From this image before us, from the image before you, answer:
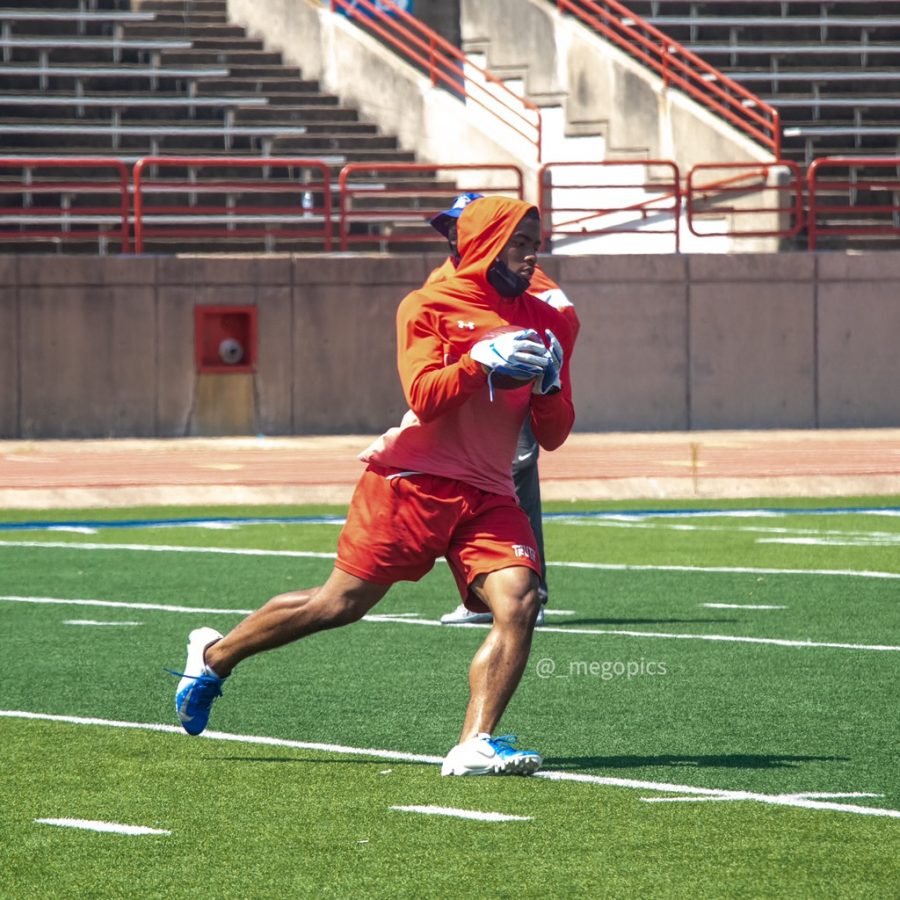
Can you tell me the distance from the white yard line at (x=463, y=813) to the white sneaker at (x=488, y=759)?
45 cm

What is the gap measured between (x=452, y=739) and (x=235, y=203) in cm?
1970

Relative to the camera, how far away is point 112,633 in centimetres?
1112

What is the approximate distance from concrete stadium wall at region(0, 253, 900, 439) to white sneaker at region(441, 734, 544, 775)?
18.0 meters

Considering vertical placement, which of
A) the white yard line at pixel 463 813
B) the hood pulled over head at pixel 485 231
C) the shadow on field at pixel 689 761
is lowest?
the shadow on field at pixel 689 761

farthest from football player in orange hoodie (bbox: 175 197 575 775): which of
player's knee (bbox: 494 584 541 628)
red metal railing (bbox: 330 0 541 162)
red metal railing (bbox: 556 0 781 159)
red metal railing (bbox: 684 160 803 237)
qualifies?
red metal railing (bbox: 330 0 541 162)

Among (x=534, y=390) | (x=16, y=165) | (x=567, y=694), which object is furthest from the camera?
(x=16, y=165)

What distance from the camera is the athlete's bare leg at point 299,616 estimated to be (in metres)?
7.49

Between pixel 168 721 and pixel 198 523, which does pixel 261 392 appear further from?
pixel 168 721

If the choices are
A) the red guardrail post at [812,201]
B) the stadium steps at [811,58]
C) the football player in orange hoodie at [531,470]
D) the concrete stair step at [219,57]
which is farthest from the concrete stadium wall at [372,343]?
the football player in orange hoodie at [531,470]

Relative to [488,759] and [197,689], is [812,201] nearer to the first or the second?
[197,689]

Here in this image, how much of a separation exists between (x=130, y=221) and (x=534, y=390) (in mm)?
20395

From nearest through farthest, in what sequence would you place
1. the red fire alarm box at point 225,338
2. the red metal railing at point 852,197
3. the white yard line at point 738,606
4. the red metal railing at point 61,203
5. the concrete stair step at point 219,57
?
the white yard line at point 738,606, the red metal railing at point 61,203, the red fire alarm box at point 225,338, the red metal railing at point 852,197, the concrete stair step at point 219,57

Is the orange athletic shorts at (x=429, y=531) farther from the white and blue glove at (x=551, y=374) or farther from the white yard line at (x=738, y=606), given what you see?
the white yard line at (x=738, y=606)

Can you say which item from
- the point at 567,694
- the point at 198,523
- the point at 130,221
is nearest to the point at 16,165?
the point at 130,221
